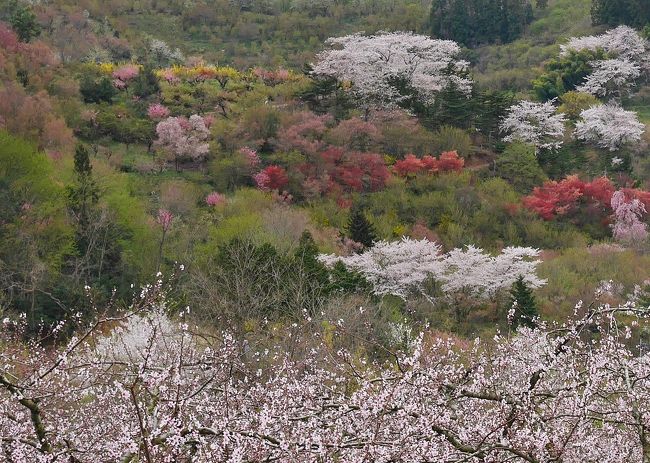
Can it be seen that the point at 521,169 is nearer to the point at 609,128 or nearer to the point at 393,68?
the point at 609,128

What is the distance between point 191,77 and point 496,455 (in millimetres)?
38396

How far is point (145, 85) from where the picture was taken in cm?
3644

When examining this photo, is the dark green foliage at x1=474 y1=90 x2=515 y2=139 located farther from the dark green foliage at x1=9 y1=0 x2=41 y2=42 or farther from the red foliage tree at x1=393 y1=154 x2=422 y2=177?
the dark green foliage at x1=9 y1=0 x2=41 y2=42

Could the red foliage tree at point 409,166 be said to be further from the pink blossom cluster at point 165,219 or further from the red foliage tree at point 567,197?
the pink blossom cluster at point 165,219

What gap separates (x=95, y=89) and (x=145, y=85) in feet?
8.18

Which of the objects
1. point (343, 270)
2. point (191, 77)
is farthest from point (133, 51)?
point (343, 270)

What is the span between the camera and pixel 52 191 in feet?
73.4

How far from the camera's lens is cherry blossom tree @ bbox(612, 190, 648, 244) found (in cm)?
2736

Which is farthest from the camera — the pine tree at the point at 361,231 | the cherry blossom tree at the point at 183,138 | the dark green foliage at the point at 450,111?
the dark green foliage at the point at 450,111

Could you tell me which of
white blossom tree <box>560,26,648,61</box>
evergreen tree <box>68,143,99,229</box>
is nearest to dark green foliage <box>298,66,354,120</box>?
evergreen tree <box>68,143,99,229</box>

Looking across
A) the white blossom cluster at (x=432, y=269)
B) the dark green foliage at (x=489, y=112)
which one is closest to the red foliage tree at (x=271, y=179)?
the white blossom cluster at (x=432, y=269)

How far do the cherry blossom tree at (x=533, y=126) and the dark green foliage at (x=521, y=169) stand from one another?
7.27ft

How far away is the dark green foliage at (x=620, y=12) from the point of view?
159 ft

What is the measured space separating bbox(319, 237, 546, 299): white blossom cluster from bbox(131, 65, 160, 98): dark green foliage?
17420mm
